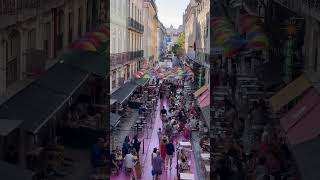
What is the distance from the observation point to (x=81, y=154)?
1507 centimetres

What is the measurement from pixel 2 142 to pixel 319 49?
6.45 meters

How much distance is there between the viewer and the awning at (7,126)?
921 centimetres

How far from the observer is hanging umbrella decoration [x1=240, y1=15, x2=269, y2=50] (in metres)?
14.3

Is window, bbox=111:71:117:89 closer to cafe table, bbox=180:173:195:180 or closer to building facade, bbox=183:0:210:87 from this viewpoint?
building facade, bbox=183:0:210:87

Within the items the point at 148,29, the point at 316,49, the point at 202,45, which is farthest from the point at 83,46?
the point at 148,29

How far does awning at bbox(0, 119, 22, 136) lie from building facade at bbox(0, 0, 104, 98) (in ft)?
5.11

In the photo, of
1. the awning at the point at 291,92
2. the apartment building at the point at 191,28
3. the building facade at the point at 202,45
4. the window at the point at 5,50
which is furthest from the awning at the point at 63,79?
the apartment building at the point at 191,28

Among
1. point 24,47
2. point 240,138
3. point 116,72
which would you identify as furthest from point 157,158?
point 116,72

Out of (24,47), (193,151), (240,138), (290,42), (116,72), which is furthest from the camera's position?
(116,72)

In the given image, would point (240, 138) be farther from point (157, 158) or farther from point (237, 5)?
point (237, 5)

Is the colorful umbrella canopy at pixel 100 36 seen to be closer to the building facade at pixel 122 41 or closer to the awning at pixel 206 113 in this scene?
the awning at pixel 206 113

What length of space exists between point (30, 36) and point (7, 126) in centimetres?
469

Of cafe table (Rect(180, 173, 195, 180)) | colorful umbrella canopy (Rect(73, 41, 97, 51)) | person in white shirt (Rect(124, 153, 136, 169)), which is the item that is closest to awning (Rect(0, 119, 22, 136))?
person in white shirt (Rect(124, 153, 136, 169))

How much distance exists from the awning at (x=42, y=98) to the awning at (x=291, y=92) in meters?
4.72
